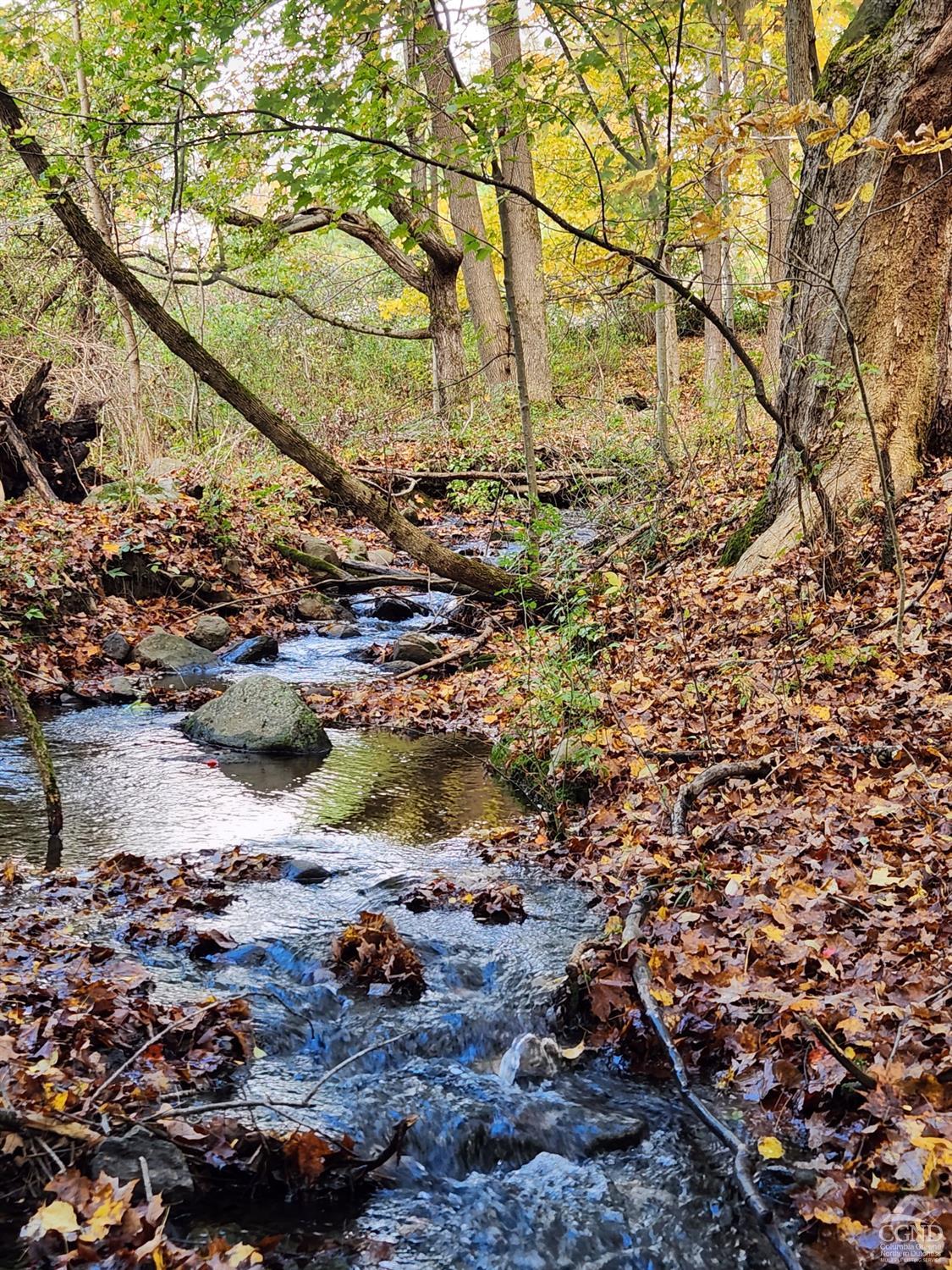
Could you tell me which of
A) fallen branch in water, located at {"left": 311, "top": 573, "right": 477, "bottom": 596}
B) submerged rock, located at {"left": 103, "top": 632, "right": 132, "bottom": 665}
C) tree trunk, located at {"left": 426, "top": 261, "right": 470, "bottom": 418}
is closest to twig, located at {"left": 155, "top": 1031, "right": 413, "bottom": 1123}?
fallen branch in water, located at {"left": 311, "top": 573, "right": 477, "bottom": 596}

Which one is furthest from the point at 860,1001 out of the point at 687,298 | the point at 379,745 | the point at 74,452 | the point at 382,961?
the point at 74,452

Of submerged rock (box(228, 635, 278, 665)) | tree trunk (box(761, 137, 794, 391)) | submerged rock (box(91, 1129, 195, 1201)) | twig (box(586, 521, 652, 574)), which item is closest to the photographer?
submerged rock (box(91, 1129, 195, 1201))

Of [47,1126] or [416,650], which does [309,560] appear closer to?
[416,650]

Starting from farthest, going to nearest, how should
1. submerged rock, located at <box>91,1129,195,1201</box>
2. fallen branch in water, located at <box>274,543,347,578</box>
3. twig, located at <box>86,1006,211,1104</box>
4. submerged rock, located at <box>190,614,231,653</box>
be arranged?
fallen branch in water, located at <box>274,543,347,578</box> → submerged rock, located at <box>190,614,231,653</box> → twig, located at <box>86,1006,211,1104</box> → submerged rock, located at <box>91,1129,195,1201</box>

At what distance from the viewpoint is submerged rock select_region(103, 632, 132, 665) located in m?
10.2

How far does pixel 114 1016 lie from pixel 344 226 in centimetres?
1646

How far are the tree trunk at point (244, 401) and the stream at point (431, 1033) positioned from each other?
2970mm

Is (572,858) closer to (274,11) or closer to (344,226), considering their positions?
(274,11)

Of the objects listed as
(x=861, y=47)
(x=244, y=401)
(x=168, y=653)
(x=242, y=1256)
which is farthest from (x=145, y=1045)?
(x=861, y=47)

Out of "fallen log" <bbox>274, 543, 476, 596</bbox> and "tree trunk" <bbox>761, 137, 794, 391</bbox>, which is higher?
"tree trunk" <bbox>761, 137, 794, 391</bbox>

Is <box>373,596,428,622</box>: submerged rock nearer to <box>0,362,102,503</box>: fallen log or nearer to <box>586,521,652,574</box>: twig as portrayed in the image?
<box>586,521,652,574</box>: twig

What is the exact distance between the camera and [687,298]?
6.69m

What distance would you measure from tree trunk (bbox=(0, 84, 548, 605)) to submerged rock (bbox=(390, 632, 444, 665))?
2.91ft

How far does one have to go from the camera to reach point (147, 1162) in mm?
2979
